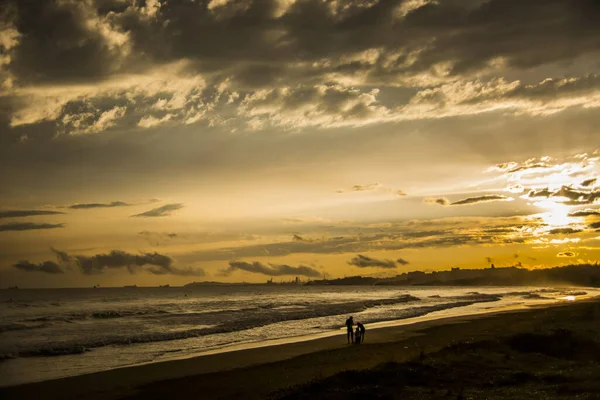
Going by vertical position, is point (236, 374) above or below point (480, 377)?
below

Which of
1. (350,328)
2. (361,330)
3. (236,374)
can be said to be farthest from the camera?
(350,328)

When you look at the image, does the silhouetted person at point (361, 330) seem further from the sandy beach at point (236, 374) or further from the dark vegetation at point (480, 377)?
the dark vegetation at point (480, 377)

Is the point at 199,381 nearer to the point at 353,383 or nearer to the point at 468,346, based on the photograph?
the point at 353,383

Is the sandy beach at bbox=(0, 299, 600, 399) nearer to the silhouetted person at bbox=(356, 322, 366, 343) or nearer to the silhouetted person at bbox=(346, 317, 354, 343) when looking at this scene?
the silhouetted person at bbox=(356, 322, 366, 343)

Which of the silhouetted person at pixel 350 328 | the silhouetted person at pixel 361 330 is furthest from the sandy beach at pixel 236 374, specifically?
the silhouetted person at pixel 350 328

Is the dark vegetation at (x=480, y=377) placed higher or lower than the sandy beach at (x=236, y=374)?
higher

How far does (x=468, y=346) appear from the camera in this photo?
23734 mm

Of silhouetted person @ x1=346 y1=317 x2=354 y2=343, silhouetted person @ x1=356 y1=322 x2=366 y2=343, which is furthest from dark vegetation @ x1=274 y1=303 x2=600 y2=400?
silhouetted person @ x1=346 y1=317 x2=354 y2=343

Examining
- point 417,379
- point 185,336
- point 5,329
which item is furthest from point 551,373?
point 5,329

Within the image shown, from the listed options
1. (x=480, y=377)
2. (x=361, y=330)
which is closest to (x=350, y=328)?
(x=361, y=330)

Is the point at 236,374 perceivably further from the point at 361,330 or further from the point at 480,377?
the point at 361,330

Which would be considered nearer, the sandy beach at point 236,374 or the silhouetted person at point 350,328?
the sandy beach at point 236,374

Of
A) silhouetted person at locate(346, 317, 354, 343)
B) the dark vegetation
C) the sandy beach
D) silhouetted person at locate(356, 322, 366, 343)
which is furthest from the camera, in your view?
silhouetted person at locate(346, 317, 354, 343)

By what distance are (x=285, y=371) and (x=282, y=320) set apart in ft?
108
